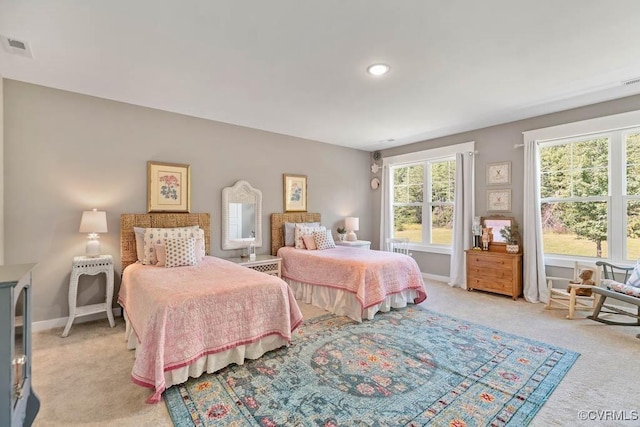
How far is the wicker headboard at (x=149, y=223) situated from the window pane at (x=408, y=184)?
12.2 ft

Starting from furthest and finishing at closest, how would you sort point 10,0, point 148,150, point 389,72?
point 148,150, point 389,72, point 10,0

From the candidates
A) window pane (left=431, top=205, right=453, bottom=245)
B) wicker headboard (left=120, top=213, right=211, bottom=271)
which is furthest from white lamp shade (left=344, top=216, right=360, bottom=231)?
wicker headboard (left=120, top=213, right=211, bottom=271)

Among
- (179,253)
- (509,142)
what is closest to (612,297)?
(509,142)

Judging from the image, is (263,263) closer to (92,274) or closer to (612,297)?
(92,274)

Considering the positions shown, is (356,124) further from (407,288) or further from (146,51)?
(146,51)

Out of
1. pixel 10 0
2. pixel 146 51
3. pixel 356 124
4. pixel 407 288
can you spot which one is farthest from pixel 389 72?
pixel 10 0

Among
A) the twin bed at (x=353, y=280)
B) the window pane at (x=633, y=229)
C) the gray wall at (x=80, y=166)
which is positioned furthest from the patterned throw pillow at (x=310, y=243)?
the window pane at (x=633, y=229)

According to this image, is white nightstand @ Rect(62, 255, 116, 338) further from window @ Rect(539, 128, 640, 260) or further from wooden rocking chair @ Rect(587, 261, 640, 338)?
window @ Rect(539, 128, 640, 260)

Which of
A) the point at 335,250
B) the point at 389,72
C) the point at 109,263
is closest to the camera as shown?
the point at 389,72

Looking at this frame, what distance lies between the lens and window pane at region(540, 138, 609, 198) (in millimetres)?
3779

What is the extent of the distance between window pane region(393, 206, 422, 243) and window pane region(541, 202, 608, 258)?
1.95 metres

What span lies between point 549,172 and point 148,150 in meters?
5.44

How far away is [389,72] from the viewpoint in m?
2.80

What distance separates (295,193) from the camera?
5.18m
